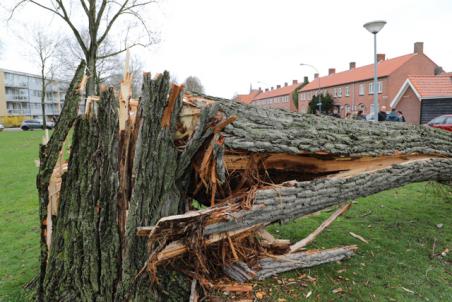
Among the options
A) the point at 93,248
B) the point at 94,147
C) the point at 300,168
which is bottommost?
the point at 93,248

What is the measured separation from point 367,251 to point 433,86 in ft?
75.8

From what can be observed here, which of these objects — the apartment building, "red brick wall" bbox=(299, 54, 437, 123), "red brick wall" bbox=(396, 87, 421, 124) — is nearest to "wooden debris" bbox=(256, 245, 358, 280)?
"red brick wall" bbox=(396, 87, 421, 124)

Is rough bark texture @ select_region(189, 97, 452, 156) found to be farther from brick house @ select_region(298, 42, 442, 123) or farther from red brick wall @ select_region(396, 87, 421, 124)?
brick house @ select_region(298, 42, 442, 123)

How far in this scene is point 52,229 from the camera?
271 cm

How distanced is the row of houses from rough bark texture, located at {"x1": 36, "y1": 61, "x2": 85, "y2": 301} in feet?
9.90

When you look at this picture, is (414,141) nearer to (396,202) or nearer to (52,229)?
(396,202)

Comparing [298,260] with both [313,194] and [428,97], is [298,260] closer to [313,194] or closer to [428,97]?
[313,194]

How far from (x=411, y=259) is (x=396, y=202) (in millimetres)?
2337

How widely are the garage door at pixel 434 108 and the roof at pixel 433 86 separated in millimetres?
407

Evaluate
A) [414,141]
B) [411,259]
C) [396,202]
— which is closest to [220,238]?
[411,259]

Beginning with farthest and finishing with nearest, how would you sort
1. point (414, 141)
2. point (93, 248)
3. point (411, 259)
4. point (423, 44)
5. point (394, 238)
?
point (423, 44)
point (394, 238)
point (414, 141)
point (411, 259)
point (93, 248)

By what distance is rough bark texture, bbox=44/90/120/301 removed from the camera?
245 centimetres

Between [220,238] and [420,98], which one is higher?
[420,98]

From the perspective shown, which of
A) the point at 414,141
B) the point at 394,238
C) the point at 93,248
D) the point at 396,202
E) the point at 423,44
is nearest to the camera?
the point at 93,248
